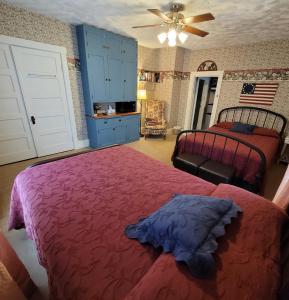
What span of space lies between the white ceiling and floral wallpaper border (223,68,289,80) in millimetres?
612

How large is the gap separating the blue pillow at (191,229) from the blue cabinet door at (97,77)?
132 inches

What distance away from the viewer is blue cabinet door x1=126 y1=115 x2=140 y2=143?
175 inches

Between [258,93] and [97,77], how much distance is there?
12.1ft

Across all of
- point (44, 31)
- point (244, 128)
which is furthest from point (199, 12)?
point (44, 31)

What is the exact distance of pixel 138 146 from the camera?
4402mm

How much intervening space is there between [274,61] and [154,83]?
3.07 meters

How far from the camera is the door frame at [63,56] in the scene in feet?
8.89

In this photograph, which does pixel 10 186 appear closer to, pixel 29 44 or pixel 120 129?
pixel 29 44

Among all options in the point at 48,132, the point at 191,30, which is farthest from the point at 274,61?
the point at 48,132

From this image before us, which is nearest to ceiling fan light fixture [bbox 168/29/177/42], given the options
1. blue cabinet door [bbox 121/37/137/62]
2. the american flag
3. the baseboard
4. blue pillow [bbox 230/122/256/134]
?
blue cabinet door [bbox 121/37/137/62]

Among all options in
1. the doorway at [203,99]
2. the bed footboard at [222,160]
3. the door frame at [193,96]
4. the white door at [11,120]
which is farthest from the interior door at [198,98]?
the white door at [11,120]

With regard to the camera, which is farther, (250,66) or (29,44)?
(250,66)

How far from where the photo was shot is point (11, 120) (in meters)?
3.01

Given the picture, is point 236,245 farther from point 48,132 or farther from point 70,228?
point 48,132
